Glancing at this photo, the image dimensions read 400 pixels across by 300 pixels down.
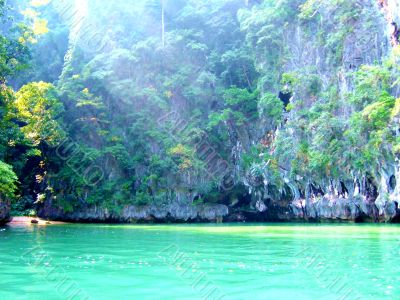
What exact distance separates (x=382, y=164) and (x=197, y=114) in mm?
12147

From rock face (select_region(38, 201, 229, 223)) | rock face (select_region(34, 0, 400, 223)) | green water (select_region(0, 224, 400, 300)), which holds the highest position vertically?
rock face (select_region(34, 0, 400, 223))

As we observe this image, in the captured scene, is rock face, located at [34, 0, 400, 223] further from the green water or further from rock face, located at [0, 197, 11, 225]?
the green water

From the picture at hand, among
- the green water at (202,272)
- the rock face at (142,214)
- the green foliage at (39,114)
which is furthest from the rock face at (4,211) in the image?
the green water at (202,272)

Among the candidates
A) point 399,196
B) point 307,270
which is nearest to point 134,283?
point 307,270

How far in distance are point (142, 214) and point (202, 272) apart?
68.3 ft

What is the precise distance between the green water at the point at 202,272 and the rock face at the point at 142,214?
52.8 feet

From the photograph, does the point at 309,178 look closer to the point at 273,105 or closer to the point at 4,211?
the point at 273,105

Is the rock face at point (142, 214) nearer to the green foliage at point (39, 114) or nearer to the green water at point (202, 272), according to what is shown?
the green foliage at point (39, 114)

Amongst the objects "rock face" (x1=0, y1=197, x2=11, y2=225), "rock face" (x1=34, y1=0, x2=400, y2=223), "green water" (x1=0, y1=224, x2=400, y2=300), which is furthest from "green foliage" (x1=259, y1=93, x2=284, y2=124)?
"green water" (x1=0, y1=224, x2=400, y2=300)

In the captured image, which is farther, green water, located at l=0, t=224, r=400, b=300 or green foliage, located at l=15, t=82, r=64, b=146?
green foliage, located at l=15, t=82, r=64, b=146

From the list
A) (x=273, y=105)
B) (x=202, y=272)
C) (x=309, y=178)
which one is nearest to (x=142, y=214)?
(x=309, y=178)

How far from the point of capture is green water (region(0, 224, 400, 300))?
6023mm

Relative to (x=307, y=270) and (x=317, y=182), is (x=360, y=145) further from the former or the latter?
(x=307, y=270)

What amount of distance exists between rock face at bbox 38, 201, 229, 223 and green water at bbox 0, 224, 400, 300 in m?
16.1
